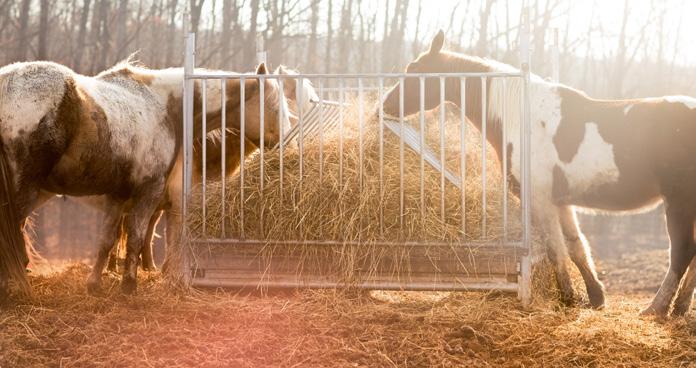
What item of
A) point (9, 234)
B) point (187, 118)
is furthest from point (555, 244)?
point (9, 234)

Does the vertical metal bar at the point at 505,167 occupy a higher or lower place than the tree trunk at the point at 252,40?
lower

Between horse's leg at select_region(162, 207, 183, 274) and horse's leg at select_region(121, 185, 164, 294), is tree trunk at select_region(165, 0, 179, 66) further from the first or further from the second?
horse's leg at select_region(121, 185, 164, 294)

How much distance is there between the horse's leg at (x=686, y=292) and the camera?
4570mm

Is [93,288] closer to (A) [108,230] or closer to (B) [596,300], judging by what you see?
(A) [108,230]

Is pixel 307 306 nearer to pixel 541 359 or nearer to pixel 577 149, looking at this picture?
pixel 541 359

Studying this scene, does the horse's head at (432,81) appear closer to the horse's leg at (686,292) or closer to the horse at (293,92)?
the horse at (293,92)

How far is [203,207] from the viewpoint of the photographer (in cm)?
457

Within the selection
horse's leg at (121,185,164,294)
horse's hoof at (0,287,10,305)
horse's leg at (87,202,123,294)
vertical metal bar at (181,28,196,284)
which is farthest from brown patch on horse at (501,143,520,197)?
horse's hoof at (0,287,10,305)

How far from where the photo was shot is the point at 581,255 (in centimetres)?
488

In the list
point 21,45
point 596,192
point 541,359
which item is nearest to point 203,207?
point 541,359

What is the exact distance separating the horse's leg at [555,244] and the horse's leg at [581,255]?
150 mm

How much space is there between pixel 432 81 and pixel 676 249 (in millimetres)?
2087

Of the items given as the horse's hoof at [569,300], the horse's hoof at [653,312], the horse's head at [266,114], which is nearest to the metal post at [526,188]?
the horse's hoof at [569,300]

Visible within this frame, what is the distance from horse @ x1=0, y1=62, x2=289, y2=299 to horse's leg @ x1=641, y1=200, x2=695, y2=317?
2.96 meters
